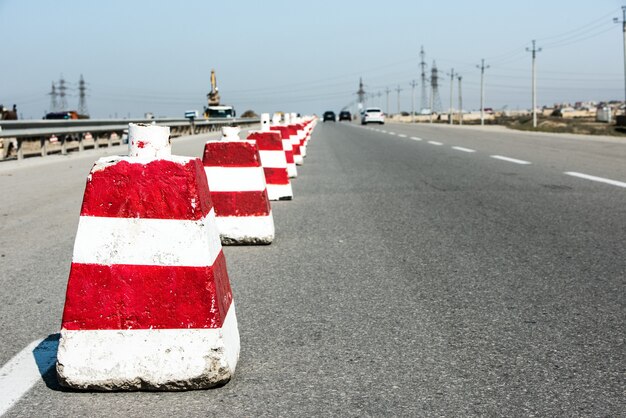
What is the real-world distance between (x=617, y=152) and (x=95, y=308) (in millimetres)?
18587

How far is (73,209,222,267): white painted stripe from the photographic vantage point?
11.1 ft

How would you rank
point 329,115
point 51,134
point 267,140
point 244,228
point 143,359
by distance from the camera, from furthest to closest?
point 329,115
point 51,134
point 267,140
point 244,228
point 143,359

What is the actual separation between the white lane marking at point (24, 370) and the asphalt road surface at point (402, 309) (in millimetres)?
48

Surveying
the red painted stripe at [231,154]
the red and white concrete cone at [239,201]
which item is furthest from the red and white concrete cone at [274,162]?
the red and white concrete cone at [239,201]

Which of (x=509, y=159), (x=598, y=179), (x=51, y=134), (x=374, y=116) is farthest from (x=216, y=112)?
(x=598, y=179)

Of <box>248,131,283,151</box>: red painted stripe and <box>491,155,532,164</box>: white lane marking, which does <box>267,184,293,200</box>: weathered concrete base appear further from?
<box>491,155,532,164</box>: white lane marking

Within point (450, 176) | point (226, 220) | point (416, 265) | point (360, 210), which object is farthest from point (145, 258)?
point (450, 176)

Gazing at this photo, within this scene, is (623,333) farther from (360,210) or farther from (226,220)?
(360,210)

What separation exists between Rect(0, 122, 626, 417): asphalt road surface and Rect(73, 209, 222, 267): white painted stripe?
1.77 feet

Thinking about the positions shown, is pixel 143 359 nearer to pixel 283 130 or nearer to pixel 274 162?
pixel 274 162

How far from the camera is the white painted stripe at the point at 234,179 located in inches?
273

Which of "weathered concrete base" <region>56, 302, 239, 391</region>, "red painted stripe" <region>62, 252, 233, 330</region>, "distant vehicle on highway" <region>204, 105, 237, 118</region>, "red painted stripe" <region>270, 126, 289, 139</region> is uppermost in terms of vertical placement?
"distant vehicle on highway" <region>204, 105, 237, 118</region>

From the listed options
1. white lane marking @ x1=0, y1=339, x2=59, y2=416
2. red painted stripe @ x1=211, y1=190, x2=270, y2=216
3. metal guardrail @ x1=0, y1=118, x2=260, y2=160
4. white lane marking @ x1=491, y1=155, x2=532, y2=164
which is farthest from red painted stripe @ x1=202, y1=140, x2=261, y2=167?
metal guardrail @ x1=0, y1=118, x2=260, y2=160

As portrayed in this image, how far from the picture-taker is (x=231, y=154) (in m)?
7.09
